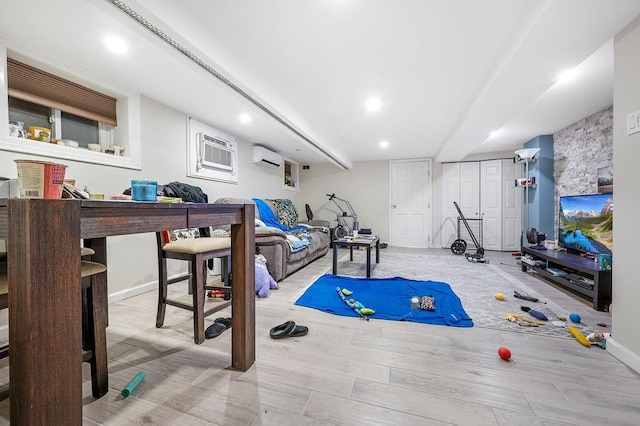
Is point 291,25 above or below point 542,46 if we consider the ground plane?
above

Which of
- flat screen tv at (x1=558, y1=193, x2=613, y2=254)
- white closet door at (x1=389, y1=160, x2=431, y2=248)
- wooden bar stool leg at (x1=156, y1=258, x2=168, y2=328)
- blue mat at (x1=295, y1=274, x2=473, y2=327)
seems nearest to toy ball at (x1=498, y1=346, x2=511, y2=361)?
blue mat at (x1=295, y1=274, x2=473, y2=327)

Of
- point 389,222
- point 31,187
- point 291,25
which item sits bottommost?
point 389,222

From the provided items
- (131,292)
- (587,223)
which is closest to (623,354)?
(587,223)

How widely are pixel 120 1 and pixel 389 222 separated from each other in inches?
224

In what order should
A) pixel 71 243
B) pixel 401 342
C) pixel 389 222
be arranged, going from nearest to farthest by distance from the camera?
pixel 71 243, pixel 401 342, pixel 389 222

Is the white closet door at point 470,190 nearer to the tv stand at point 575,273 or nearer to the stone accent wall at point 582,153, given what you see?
the stone accent wall at point 582,153

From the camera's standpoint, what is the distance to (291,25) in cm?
167

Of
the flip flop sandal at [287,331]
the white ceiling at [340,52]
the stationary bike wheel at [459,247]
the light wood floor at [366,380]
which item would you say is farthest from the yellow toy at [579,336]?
the stationary bike wheel at [459,247]

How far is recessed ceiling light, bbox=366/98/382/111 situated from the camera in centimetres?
283

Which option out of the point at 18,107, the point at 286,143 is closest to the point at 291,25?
the point at 18,107

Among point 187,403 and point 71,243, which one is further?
point 187,403

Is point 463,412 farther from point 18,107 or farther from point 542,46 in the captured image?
point 18,107

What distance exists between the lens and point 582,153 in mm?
3525

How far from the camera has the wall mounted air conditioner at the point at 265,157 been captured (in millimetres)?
4383
